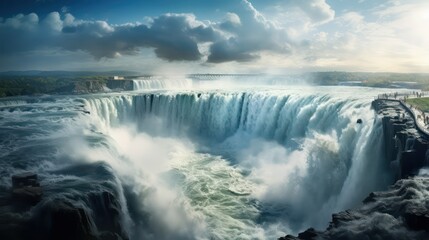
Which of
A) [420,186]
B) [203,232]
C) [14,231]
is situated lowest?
[203,232]

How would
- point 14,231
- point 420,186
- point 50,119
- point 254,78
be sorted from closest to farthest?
point 14,231, point 420,186, point 50,119, point 254,78

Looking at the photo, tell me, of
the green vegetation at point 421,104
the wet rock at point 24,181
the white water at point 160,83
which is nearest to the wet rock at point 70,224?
the wet rock at point 24,181

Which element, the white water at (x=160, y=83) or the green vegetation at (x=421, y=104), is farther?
the white water at (x=160, y=83)

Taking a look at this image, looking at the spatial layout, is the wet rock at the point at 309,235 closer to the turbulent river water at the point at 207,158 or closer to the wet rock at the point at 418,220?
the wet rock at the point at 418,220

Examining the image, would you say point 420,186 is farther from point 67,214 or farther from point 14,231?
point 14,231

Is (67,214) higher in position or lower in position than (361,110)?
lower

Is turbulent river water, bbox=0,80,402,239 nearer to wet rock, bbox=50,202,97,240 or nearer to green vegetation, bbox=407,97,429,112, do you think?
wet rock, bbox=50,202,97,240

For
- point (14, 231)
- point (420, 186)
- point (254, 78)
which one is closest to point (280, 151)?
point (420, 186)
